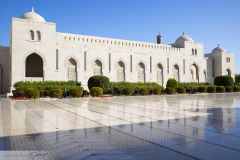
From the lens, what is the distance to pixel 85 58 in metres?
24.2

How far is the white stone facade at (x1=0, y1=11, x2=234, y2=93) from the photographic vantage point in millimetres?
21109

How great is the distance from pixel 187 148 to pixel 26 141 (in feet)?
9.74

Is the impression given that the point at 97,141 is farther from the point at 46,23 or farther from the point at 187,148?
the point at 46,23

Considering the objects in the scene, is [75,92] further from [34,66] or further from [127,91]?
[34,66]

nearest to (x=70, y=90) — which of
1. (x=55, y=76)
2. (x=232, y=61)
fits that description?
(x=55, y=76)

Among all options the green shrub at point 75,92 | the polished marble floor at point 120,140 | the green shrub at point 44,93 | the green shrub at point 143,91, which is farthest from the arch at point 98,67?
the polished marble floor at point 120,140

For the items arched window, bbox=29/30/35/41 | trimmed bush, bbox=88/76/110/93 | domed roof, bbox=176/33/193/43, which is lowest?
trimmed bush, bbox=88/76/110/93

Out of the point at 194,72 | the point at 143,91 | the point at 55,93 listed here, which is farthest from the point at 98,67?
the point at 194,72

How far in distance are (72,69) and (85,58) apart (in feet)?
5.37

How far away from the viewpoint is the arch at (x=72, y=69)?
77.6 feet

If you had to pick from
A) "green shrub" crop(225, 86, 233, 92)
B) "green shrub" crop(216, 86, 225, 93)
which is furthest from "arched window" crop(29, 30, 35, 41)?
"green shrub" crop(225, 86, 233, 92)

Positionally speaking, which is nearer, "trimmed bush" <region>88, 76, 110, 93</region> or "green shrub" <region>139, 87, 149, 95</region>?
"trimmed bush" <region>88, 76, 110, 93</region>

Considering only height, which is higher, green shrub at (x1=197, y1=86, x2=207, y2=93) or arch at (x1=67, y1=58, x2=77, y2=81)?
arch at (x1=67, y1=58, x2=77, y2=81)

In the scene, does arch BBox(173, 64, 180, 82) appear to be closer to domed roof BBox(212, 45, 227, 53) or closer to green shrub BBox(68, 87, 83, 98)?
domed roof BBox(212, 45, 227, 53)
